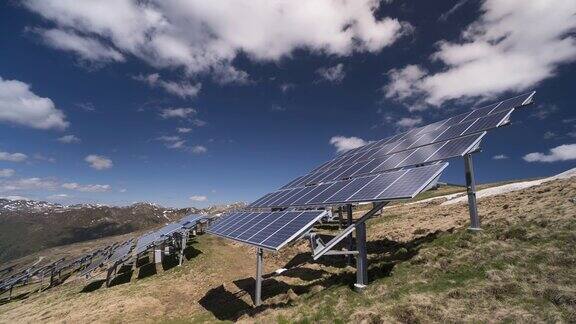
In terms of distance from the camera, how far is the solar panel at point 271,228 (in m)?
18.1

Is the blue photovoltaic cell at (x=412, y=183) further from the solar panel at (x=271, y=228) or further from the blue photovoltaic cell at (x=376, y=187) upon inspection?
the solar panel at (x=271, y=228)

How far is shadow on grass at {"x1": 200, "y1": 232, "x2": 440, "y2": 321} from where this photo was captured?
2120 cm

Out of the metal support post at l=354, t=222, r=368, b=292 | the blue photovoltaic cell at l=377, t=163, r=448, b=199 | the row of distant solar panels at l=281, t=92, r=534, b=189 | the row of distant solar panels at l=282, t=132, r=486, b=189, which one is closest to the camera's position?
the blue photovoltaic cell at l=377, t=163, r=448, b=199

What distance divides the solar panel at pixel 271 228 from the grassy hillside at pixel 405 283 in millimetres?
4081

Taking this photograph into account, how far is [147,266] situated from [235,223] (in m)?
18.9

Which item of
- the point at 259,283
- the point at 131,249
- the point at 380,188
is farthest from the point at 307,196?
the point at 131,249

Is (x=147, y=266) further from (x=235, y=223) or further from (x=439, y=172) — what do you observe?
(x=439, y=172)

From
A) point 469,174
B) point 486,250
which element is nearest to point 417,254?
point 486,250

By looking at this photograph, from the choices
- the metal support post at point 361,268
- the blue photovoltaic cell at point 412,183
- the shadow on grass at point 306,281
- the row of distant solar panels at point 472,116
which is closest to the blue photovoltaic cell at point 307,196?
the shadow on grass at point 306,281

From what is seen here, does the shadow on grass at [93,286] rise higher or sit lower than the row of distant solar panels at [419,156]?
lower

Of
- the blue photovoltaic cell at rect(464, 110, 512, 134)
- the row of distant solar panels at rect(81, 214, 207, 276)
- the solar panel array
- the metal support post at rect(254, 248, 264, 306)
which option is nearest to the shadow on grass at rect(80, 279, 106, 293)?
the row of distant solar panels at rect(81, 214, 207, 276)

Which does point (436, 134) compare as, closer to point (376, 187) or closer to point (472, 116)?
point (472, 116)

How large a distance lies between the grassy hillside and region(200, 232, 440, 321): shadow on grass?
0.34 ft

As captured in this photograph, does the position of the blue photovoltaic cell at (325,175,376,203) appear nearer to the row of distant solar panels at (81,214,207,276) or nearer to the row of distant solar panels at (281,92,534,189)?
the row of distant solar panels at (281,92,534,189)
